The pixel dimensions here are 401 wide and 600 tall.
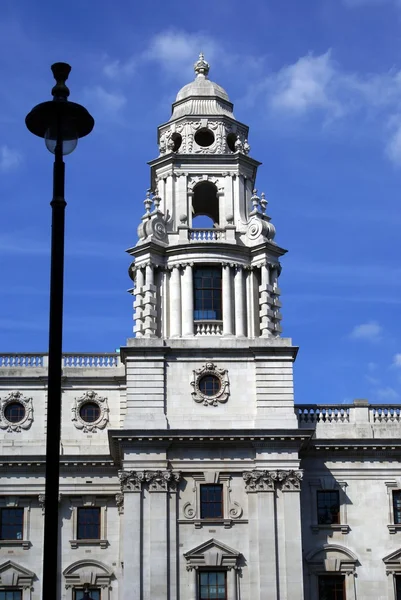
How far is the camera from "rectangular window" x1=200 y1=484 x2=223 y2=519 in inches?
1959

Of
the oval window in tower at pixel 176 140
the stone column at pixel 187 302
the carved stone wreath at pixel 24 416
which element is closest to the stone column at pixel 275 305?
the stone column at pixel 187 302

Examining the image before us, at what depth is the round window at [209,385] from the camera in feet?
169

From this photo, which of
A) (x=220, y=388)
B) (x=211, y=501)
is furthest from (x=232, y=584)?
(x=220, y=388)

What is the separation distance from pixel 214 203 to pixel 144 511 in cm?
1828

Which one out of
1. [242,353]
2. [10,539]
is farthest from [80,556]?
[242,353]

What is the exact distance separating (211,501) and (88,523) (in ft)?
21.4

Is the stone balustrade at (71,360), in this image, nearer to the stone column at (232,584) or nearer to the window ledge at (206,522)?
the window ledge at (206,522)

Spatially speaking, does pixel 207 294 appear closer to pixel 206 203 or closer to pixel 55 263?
pixel 206 203

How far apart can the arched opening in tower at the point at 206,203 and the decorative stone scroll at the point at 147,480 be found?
14.8 metres

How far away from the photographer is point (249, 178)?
187 feet

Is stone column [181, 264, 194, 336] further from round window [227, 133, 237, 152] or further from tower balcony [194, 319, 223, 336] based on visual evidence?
round window [227, 133, 237, 152]

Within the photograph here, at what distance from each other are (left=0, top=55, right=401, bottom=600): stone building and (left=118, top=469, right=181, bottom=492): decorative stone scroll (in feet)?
0.17

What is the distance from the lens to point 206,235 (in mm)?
54469

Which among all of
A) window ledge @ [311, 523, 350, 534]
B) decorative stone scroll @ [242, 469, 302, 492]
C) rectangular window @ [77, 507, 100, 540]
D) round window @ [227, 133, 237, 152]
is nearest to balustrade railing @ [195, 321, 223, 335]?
decorative stone scroll @ [242, 469, 302, 492]
